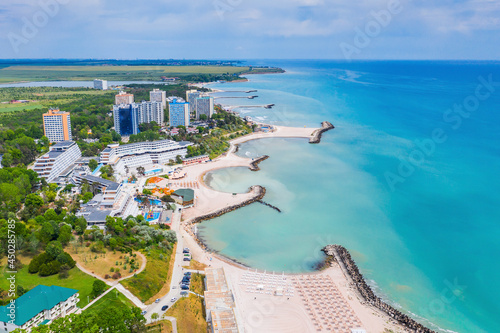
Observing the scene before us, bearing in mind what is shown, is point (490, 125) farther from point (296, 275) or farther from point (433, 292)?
point (296, 275)

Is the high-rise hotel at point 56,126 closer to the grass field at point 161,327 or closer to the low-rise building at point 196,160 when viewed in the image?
the low-rise building at point 196,160

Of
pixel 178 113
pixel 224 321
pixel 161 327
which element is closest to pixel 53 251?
pixel 161 327

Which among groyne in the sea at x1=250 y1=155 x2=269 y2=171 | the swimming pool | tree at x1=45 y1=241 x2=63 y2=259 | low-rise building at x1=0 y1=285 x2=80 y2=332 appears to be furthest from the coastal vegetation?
groyne in the sea at x1=250 y1=155 x2=269 y2=171

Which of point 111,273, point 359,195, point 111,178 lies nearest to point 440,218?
point 359,195

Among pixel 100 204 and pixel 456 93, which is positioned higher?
pixel 456 93

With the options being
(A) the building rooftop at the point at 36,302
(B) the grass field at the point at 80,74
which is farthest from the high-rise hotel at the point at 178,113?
(B) the grass field at the point at 80,74

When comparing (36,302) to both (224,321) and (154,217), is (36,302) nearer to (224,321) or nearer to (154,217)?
(224,321)
